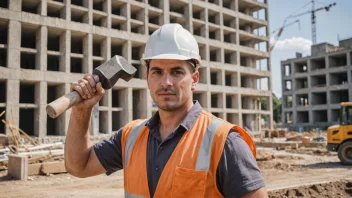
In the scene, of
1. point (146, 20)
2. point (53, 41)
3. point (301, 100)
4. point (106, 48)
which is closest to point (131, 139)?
point (106, 48)

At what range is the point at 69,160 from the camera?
2.10 metres

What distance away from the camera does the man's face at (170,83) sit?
1923 mm

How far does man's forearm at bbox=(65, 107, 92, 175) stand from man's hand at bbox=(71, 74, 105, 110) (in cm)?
6

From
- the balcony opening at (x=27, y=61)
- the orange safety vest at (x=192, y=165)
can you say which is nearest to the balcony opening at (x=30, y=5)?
the balcony opening at (x=27, y=61)

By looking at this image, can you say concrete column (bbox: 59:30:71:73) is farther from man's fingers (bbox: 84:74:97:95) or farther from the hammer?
man's fingers (bbox: 84:74:97:95)

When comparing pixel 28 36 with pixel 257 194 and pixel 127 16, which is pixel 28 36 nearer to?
pixel 127 16

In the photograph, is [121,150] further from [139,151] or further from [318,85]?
[318,85]

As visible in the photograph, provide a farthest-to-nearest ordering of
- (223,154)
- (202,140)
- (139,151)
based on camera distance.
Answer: (139,151) → (202,140) → (223,154)

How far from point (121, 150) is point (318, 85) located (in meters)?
52.0

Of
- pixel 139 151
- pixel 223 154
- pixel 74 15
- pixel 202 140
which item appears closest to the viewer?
pixel 223 154

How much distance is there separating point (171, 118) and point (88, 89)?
58 centimetres

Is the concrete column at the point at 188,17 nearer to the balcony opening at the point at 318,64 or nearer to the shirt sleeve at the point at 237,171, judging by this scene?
the balcony opening at the point at 318,64

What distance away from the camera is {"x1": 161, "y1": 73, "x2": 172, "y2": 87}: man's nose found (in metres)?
1.90

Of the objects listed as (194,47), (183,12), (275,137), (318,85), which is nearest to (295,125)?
(318,85)
